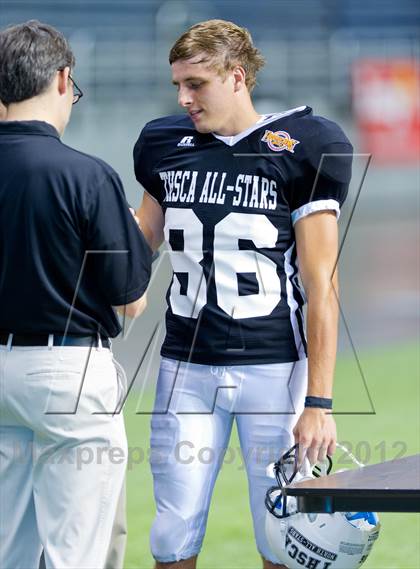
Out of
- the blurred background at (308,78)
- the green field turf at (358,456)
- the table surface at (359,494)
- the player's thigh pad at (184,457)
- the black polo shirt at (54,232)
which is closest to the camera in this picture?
the table surface at (359,494)

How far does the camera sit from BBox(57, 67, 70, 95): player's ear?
7.69 feet

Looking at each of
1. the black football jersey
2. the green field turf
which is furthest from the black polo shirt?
the green field turf

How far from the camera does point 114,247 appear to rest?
2307 millimetres

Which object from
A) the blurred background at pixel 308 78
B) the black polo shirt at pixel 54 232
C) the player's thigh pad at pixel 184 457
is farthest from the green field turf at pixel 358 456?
the blurred background at pixel 308 78

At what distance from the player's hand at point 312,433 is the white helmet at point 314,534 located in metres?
0.06

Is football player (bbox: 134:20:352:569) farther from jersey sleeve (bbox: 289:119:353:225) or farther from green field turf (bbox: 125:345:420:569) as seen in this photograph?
green field turf (bbox: 125:345:420:569)

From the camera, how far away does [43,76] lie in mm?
2311

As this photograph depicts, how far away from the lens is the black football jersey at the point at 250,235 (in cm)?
274

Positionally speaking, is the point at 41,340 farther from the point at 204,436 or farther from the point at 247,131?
the point at 247,131

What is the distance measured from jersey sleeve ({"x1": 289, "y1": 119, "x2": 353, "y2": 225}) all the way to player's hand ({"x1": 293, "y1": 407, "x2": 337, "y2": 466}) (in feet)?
1.51

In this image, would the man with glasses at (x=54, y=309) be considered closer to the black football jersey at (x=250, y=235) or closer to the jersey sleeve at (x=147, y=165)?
the black football jersey at (x=250, y=235)

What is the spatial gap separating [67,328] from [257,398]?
23.3 inches

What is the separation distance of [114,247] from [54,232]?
0.40 ft

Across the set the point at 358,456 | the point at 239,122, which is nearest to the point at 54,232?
the point at 239,122
